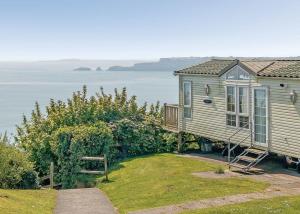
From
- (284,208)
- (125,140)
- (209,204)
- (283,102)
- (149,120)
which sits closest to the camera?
(284,208)

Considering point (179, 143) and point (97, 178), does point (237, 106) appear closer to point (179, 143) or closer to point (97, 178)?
point (179, 143)

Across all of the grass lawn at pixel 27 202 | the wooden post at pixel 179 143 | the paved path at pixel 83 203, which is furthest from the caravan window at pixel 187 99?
the grass lawn at pixel 27 202

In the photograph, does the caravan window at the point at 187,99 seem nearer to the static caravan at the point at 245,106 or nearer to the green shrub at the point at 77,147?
the static caravan at the point at 245,106

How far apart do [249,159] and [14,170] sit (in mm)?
10671

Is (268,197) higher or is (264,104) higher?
(264,104)

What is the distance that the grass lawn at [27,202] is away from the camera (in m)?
14.3

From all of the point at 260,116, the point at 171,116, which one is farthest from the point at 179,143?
the point at 260,116

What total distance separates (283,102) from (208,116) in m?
5.97

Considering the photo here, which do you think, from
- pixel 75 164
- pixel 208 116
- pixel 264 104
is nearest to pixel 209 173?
pixel 264 104

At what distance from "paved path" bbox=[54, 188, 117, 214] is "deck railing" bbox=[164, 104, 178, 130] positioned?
9538mm

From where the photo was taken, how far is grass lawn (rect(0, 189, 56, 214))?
14316 mm

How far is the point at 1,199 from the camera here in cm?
1513

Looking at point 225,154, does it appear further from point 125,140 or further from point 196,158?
point 125,140

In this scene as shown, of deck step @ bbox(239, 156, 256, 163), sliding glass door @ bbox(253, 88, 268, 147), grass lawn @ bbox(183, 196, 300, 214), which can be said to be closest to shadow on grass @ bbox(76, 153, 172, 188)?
deck step @ bbox(239, 156, 256, 163)
